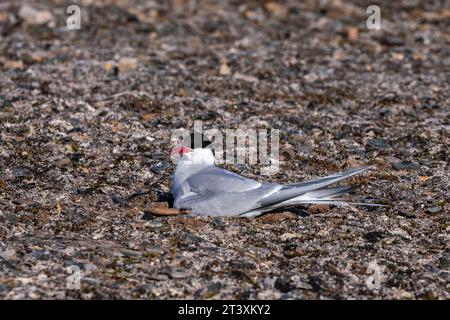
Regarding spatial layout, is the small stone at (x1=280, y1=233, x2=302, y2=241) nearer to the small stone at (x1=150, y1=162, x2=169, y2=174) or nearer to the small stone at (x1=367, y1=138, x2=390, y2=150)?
the small stone at (x1=150, y1=162, x2=169, y2=174)

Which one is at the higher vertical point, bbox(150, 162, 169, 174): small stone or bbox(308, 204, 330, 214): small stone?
bbox(150, 162, 169, 174): small stone

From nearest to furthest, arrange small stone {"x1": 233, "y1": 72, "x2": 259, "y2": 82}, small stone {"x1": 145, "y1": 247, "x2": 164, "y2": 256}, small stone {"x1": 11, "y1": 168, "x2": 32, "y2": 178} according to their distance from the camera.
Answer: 1. small stone {"x1": 145, "y1": 247, "x2": 164, "y2": 256}
2. small stone {"x1": 11, "y1": 168, "x2": 32, "y2": 178}
3. small stone {"x1": 233, "y1": 72, "x2": 259, "y2": 82}

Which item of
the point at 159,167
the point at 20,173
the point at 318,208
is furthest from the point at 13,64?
the point at 318,208

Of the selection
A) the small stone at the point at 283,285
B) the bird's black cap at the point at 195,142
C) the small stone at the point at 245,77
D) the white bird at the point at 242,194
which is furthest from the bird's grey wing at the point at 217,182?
the small stone at the point at 245,77

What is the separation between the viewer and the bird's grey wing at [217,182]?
4.93 m

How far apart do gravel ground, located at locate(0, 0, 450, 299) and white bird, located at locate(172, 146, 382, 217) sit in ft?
0.33

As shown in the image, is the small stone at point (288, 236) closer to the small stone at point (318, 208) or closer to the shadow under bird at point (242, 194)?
the shadow under bird at point (242, 194)

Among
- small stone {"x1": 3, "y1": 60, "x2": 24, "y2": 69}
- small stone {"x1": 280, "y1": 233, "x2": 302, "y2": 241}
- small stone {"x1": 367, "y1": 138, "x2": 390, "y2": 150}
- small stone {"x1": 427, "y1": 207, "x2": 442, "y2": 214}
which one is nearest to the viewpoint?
small stone {"x1": 280, "y1": 233, "x2": 302, "y2": 241}

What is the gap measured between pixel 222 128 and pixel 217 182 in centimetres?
183

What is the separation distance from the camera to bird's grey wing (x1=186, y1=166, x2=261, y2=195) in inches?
194

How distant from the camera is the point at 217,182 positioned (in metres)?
4.97

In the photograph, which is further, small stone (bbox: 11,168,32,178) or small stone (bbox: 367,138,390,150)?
small stone (bbox: 367,138,390,150)

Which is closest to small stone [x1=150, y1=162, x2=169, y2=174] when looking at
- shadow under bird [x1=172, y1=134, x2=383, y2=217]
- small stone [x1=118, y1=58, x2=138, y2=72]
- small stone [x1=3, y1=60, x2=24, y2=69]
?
shadow under bird [x1=172, y1=134, x2=383, y2=217]
